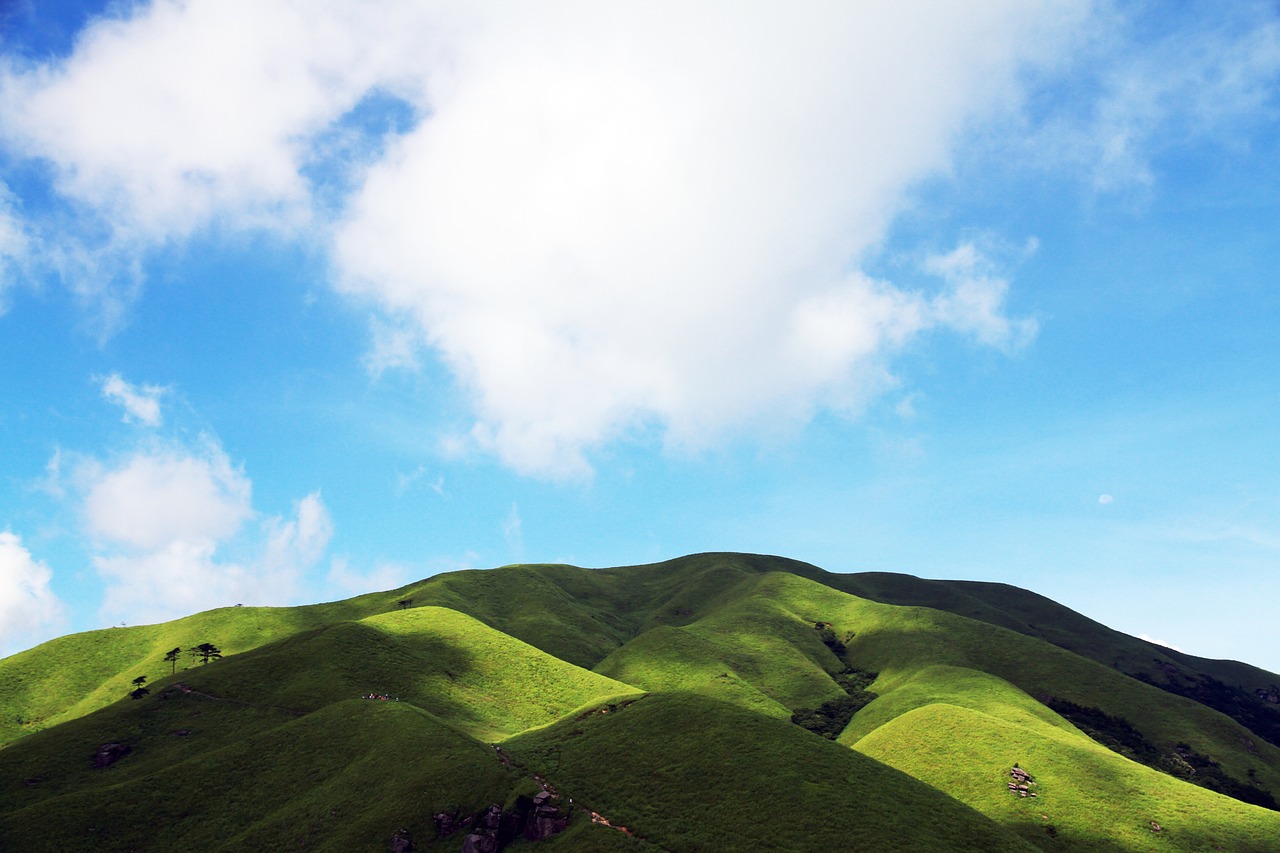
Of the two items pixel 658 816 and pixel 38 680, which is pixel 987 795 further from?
pixel 38 680

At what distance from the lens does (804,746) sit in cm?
8000

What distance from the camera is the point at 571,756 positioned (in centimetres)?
8131

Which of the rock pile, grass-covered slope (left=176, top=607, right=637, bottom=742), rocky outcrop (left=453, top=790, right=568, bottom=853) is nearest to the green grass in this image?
the rock pile

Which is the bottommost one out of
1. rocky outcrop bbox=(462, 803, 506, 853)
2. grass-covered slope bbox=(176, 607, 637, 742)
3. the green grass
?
the green grass

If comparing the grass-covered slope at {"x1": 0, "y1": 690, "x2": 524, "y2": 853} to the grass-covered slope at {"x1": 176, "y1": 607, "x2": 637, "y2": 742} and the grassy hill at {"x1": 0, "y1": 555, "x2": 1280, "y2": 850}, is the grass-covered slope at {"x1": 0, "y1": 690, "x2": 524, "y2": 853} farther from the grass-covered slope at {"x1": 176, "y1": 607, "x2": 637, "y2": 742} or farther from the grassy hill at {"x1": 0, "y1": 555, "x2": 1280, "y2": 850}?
the grass-covered slope at {"x1": 176, "y1": 607, "x2": 637, "y2": 742}

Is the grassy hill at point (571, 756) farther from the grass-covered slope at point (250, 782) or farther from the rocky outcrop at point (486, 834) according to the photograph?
the rocky outcrop at point (486, 834)

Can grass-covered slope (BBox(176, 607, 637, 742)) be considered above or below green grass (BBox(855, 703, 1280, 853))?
above

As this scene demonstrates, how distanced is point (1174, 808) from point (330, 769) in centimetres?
10864

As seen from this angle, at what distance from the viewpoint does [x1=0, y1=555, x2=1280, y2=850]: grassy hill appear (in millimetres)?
67875

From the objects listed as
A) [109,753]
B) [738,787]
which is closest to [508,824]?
[738,787]

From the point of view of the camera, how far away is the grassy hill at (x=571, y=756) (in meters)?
67.9

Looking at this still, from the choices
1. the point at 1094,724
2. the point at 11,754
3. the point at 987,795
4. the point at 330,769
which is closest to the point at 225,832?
the point at 330,769

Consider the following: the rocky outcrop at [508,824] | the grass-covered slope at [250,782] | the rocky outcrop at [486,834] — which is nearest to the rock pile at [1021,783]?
the rocky outcrop at [508,824]

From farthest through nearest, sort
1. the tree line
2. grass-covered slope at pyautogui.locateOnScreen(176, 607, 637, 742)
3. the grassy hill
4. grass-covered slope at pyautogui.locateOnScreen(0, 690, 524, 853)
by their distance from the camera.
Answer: the tree line
grass-covered slope at pyautogui.locateOnScreen(176, 607, 637, 742)
grass-covered slope at pyautogui.locateOnScreen(0, 690, 524, 853)
the grassy hill
